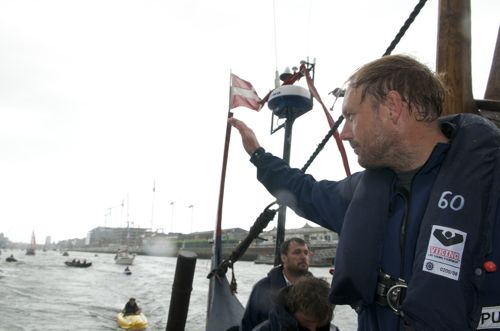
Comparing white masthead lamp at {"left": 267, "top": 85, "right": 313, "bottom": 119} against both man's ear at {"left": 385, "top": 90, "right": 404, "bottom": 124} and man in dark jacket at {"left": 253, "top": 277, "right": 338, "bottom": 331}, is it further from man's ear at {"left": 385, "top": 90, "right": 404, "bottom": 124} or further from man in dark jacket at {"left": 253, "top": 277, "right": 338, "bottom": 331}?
man's ear at {"left": 385, "top": 90, "right": 404, "bottom": 124}

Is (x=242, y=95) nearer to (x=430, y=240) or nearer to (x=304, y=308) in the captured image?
(x=304, y=308)

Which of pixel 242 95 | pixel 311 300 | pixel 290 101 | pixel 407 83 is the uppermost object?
pixel 242 95

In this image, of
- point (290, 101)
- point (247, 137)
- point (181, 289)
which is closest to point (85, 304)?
point (181, 289)

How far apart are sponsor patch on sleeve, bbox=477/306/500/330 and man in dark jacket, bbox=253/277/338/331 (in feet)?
5.47

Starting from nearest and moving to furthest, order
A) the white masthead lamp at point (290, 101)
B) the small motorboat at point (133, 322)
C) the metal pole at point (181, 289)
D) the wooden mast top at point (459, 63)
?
the wooden mast top at point (459, 63), the metal pole at point (181, 289), the white masthead lamp at point (290, 101), the small motorboat at point (133, 322)

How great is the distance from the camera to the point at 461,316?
1337 millimetres

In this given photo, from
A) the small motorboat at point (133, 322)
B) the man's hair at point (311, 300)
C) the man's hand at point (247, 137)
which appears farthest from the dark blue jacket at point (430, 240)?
the small motorboat at point (133, 322)

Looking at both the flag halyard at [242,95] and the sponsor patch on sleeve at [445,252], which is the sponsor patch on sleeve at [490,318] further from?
the flag halyard at [242,95]

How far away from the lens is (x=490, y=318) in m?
1.39

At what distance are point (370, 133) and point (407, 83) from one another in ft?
0.97

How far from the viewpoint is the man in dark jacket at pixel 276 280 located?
3939 millimetres

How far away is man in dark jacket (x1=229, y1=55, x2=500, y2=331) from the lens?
1388 mm

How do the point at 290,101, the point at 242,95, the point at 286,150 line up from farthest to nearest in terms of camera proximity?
1. the point at 242,95
2. the point at 286,150
3. the point at 290,101

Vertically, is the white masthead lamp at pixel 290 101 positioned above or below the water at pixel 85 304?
above
